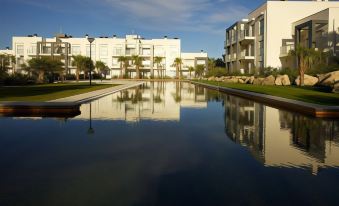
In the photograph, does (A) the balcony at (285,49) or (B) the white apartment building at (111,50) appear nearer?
(A) the balcony at (285,49)

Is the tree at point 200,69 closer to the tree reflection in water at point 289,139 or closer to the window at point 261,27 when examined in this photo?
the window at point 261,27

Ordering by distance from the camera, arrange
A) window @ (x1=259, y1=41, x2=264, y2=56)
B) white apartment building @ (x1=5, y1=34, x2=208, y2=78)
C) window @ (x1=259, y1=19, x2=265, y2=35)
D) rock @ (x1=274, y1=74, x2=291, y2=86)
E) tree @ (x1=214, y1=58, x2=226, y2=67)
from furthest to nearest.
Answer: tree @ (x1=214, y1=58, x2=226, y2=67) < white apartment building @ (x1=5, y1=34, x2=208, y2=78) < window @ (x1=259, y1=41, x2=264, y2=56) < window @ (x1=259, y1=19, x2=265, y2=35) < rock @ (x1=274, y1=74, x2=291, y2=86)

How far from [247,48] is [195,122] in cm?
4387

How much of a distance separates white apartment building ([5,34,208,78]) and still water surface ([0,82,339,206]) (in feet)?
211

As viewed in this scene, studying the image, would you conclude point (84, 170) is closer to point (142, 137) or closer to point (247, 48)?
point (142, 137)

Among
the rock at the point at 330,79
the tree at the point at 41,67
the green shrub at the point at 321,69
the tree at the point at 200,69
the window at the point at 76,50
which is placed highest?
the window at the point at 76,50

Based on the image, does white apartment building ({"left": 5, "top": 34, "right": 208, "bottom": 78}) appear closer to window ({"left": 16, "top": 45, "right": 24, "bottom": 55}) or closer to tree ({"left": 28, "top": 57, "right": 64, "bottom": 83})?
window ({"left": 16, "top": 45, "right": 24, "bottom": 55})

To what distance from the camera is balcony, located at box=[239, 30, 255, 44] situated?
49000 millimetres

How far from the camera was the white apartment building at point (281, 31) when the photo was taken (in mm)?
35156

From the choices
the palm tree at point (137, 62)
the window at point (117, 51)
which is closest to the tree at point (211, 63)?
the palm tree at point (137, 62)

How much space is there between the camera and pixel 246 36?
4941 cm

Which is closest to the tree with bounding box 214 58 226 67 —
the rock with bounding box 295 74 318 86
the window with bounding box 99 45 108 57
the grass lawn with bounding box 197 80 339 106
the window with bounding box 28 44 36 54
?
the window with bounding box 99 45 108 57

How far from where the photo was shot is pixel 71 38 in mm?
77625

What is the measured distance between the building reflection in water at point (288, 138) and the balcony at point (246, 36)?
37.5 m
